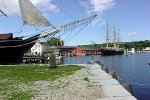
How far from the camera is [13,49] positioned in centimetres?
4688

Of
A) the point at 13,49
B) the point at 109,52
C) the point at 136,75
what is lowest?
the point at 136,75

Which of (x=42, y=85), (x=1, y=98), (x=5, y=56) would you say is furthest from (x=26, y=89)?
(x=5, y=56)

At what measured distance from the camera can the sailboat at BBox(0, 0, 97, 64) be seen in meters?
45.3

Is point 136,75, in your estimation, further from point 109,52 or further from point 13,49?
point 109,52

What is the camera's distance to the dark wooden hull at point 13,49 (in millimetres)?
45031

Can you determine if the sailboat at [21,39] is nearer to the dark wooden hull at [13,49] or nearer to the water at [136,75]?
the dark wooden hull at [13,49]

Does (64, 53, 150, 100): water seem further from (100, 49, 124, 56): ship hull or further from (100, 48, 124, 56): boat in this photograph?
(100, 48, 124, 56): boat

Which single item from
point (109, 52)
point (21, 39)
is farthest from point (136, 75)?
point (109, 52)

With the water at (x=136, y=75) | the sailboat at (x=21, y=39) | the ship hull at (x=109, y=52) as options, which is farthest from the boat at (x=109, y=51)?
the sailboat at (x=21, y=39)

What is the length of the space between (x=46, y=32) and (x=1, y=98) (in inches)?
1456

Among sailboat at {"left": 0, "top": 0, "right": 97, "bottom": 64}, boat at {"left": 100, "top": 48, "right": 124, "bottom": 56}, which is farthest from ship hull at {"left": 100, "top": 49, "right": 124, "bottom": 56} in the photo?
sailboat at {"left": 0, "top": 0, "right": 97, "bottom": 64}

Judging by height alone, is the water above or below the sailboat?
below

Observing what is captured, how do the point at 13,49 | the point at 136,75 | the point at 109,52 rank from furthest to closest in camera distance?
1. the point at 109,52
2. the point at 136,75
3. the point at 13,49

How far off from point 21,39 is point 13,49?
2.25 meters
